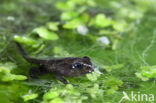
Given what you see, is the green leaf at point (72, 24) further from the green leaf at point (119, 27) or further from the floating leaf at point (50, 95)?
the floating leaf at point (50, 95)

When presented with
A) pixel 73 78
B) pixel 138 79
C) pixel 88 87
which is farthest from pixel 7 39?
pixel 138 79

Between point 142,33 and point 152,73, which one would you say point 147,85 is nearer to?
point 152,73

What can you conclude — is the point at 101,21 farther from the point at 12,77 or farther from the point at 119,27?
the point at 12,77

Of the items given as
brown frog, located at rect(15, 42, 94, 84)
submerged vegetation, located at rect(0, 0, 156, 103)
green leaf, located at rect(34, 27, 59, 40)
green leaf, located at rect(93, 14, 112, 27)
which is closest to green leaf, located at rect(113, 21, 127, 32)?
submerged vegetation, located at rect(0, 0, 156, 103)

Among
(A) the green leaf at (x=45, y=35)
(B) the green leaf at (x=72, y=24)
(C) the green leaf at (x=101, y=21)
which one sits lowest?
(A) the green leaf at (x=45, y=35)

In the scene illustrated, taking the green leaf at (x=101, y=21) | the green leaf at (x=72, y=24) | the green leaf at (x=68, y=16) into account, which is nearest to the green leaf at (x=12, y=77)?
the green leaf at (x=72, y=24)

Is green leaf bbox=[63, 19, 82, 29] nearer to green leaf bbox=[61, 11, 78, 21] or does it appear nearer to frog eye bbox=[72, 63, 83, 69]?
green leaf bbox=[61, 11, 78, 21]

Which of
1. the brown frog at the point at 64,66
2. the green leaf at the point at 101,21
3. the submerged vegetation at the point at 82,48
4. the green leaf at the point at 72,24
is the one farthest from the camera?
the green leaf at the point at 101,21

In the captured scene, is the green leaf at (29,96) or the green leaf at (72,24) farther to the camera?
the green leaf at (72,24)
